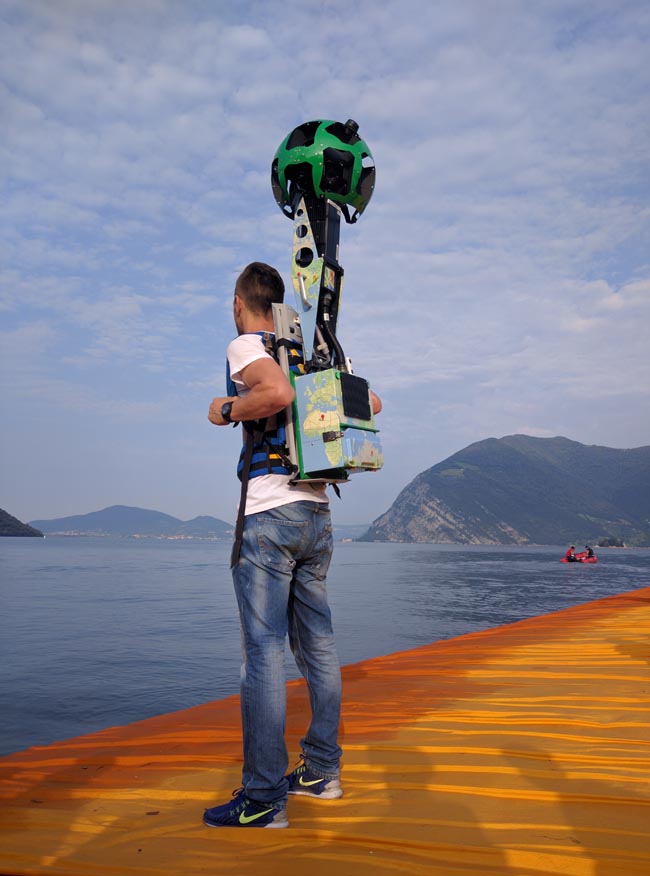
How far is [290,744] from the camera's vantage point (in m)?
3.40

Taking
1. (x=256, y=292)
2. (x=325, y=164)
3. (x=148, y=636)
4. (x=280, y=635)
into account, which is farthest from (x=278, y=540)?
(x=148, y=636)

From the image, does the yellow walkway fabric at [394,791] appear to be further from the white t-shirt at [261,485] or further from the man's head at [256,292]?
the man's head at [256,292]

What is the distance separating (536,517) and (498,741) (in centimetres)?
20873

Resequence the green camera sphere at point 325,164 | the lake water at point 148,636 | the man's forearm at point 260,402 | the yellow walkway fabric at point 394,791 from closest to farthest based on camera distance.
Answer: the yellow walkway fabric at point 394,791
the man's forearm at point 260,402
the green camera sphere at point 325,164
the lake water at point 148,636

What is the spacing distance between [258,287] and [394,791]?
2278 mm

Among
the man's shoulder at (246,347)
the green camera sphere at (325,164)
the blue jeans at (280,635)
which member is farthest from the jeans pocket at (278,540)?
the green camera sphere at (325,164)

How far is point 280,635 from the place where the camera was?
2424 millimetres

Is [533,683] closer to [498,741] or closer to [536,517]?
[498,741]

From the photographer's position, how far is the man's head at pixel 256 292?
2.77 meters

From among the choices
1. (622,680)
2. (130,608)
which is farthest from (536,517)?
(622,680)

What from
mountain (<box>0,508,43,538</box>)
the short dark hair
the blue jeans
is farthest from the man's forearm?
mountain (<box>0,508,43,538</box>)

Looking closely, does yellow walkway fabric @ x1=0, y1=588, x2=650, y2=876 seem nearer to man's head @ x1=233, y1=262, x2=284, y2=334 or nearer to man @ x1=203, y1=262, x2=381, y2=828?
man @ x1=203, y1=262, x2=381, y2=828

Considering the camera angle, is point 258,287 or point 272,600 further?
point 258,287

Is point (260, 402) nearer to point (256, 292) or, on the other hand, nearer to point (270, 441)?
point (270, 441)
